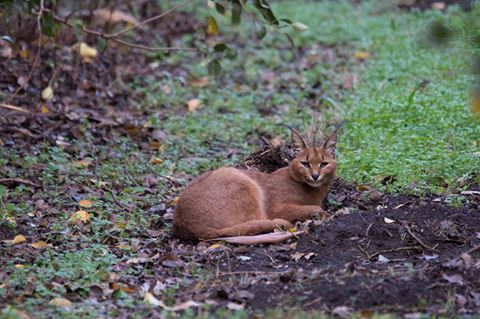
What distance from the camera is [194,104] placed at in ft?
38.1

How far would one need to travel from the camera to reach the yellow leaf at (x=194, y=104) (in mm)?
11517

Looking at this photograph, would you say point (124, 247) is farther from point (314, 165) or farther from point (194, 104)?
point (194, 104)

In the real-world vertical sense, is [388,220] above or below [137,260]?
above

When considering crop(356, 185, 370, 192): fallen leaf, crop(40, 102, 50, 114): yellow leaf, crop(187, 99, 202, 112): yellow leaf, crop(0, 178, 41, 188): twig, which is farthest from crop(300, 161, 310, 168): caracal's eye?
crop(187, 99, 202, 112): yellow leaf

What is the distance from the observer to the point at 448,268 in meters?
5.66

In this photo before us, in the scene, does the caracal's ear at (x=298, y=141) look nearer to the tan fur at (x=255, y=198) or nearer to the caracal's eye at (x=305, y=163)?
the tan fur at (x=255, y=198)

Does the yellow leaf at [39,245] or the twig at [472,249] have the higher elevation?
the twig at [472,249]

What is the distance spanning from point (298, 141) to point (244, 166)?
0.95 m

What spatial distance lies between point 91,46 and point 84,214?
17.7 ft

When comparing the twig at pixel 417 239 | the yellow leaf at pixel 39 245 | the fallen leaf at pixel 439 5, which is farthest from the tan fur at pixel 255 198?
the fallen leaf at pixel 439 5

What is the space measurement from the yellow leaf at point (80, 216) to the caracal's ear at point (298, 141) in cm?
203

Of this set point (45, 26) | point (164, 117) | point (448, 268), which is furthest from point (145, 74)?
point (448, 268)

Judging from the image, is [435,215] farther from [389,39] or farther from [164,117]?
[389,39]

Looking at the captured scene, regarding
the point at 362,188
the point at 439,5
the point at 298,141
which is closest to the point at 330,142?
the point at 298,141
